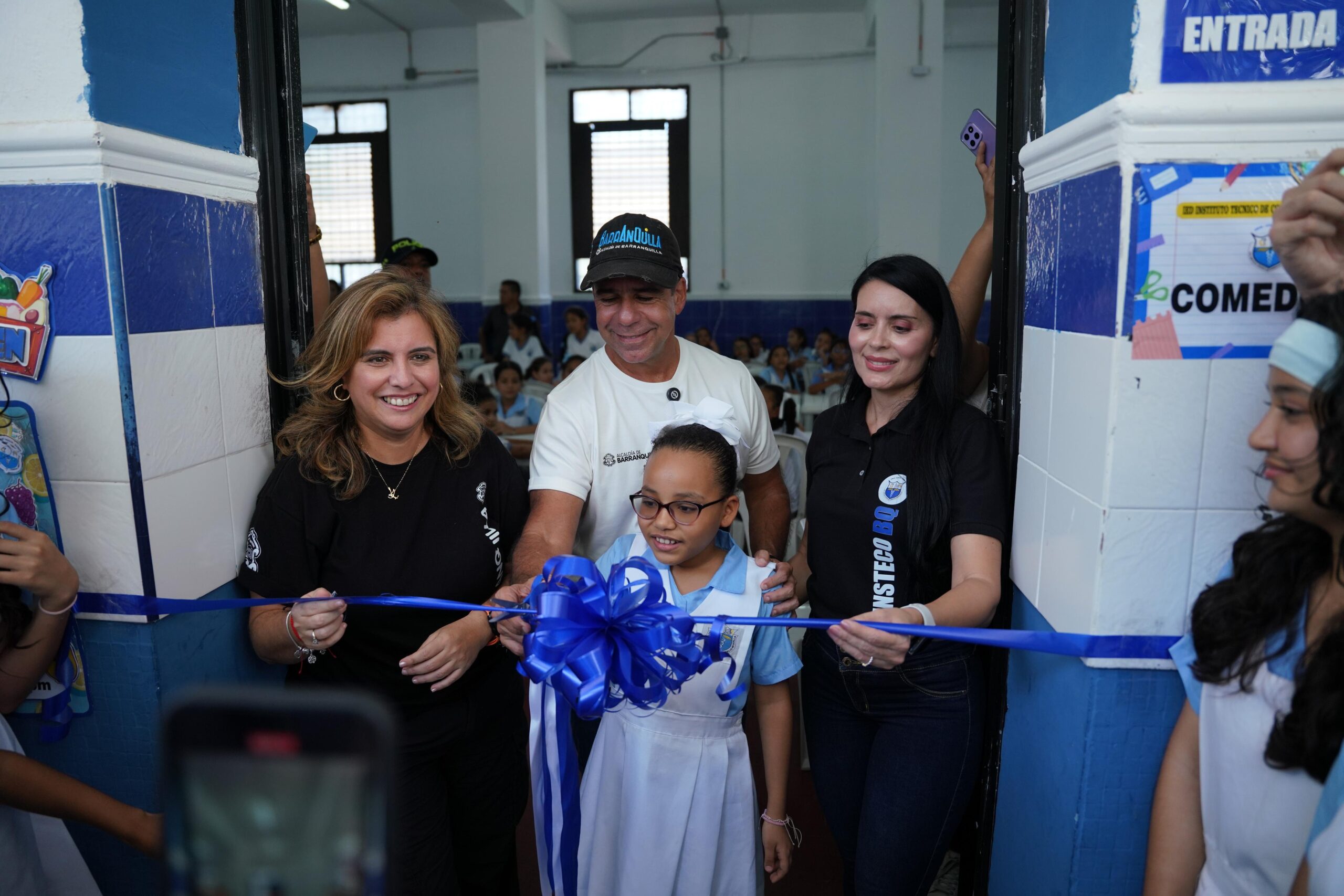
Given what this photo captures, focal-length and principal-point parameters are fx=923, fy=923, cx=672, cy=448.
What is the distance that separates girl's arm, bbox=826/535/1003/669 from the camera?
1.63 meters

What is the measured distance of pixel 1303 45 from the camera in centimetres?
143

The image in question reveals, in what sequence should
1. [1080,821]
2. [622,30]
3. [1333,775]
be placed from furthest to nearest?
[622,30], [1080,821], [1333,775]

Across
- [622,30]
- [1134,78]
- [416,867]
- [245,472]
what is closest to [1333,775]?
[1134,78]

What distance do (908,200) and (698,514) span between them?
7405mm

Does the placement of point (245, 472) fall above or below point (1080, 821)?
above

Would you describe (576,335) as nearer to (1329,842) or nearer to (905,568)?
(905,568)

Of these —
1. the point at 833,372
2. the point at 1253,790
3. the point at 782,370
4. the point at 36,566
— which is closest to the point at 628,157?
the point at 782,370

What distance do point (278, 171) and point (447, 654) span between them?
1192 mm

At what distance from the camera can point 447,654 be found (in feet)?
6.06

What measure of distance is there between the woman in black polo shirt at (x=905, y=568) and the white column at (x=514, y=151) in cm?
825

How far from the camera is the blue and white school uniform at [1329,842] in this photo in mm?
1004

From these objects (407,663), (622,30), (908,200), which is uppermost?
(622,30)

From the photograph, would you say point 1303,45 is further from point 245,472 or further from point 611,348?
point 245,472

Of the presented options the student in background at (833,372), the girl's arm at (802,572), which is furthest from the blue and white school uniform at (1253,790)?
the student in background at (833,372)
